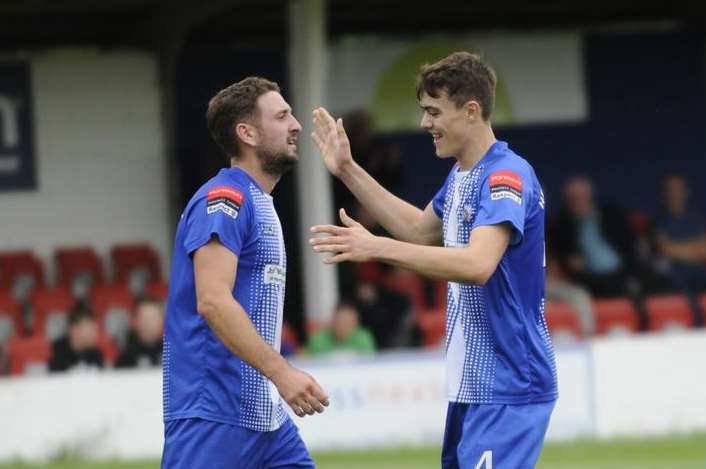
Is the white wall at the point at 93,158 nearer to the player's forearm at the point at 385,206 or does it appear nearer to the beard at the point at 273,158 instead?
the player's forearm at the point at 385,206

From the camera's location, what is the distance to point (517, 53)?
1898 centimetres

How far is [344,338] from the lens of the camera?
14102 mm

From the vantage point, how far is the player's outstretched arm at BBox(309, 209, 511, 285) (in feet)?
17.2

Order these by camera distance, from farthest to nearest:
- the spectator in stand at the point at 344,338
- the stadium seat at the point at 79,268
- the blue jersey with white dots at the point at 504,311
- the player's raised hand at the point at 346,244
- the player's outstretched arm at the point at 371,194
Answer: the stadium seat at the point at 79,268
the spectator in stand at the point at 344,338
the player's outstretched arm at the point at 371,194
the blue jersey with white dots at the point at 504,311
the player's raised hand at the point at 346,244

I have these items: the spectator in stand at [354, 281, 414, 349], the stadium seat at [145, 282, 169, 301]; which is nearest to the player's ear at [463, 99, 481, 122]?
the spectator in stand at [354, 281, 414, 349]

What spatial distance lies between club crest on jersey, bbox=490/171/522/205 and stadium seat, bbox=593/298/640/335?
10.4 meters

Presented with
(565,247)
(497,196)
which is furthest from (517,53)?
(497,196)

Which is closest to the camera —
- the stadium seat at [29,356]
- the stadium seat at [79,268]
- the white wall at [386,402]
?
the white wall at [386,402]

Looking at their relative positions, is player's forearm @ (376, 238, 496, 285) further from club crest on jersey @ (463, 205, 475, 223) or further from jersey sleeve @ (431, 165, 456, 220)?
jersey sleeve @ (431, 165, 456, 220)

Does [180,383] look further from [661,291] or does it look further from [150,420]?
[661,291]

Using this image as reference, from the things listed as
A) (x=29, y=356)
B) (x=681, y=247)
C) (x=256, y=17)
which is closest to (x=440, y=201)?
(x=29, y=356)

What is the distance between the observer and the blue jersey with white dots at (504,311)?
558 cm

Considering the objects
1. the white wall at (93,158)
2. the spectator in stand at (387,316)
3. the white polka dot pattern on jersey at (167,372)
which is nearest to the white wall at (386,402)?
the spectator in stand at (387,316)

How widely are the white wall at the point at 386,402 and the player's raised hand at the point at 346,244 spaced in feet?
25.0
